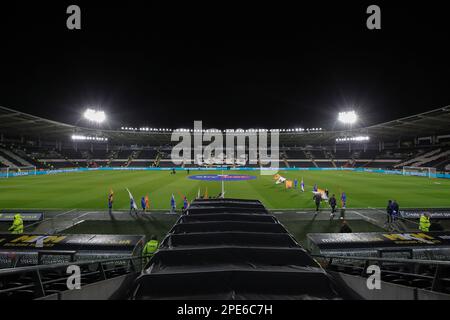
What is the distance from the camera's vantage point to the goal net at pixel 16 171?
147 ft

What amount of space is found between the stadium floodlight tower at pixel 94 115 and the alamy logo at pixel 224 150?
25295 millimetres

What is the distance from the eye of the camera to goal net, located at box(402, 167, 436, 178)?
149 ft

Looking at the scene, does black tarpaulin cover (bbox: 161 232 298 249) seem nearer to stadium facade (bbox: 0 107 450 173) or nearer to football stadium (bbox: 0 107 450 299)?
football stadium (bbox: 0 107 450 299)

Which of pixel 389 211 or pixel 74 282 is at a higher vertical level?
pixel 74 282

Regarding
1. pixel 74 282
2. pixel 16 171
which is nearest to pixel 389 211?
pixel 74 282

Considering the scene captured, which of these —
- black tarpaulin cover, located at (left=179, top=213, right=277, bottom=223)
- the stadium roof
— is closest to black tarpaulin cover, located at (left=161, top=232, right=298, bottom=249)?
black tarpaulin cover, located at (left=179, top=213, right=277, bottom=223)

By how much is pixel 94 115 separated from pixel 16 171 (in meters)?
32.4

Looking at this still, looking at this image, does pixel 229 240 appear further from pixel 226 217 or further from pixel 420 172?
pixel 420 172

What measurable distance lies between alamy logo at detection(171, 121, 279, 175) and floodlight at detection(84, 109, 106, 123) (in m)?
25.3

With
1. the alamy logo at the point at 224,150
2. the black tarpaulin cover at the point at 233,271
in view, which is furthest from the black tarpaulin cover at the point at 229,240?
the alamy logo at the point at 224,150

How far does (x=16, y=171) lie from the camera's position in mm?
48875
